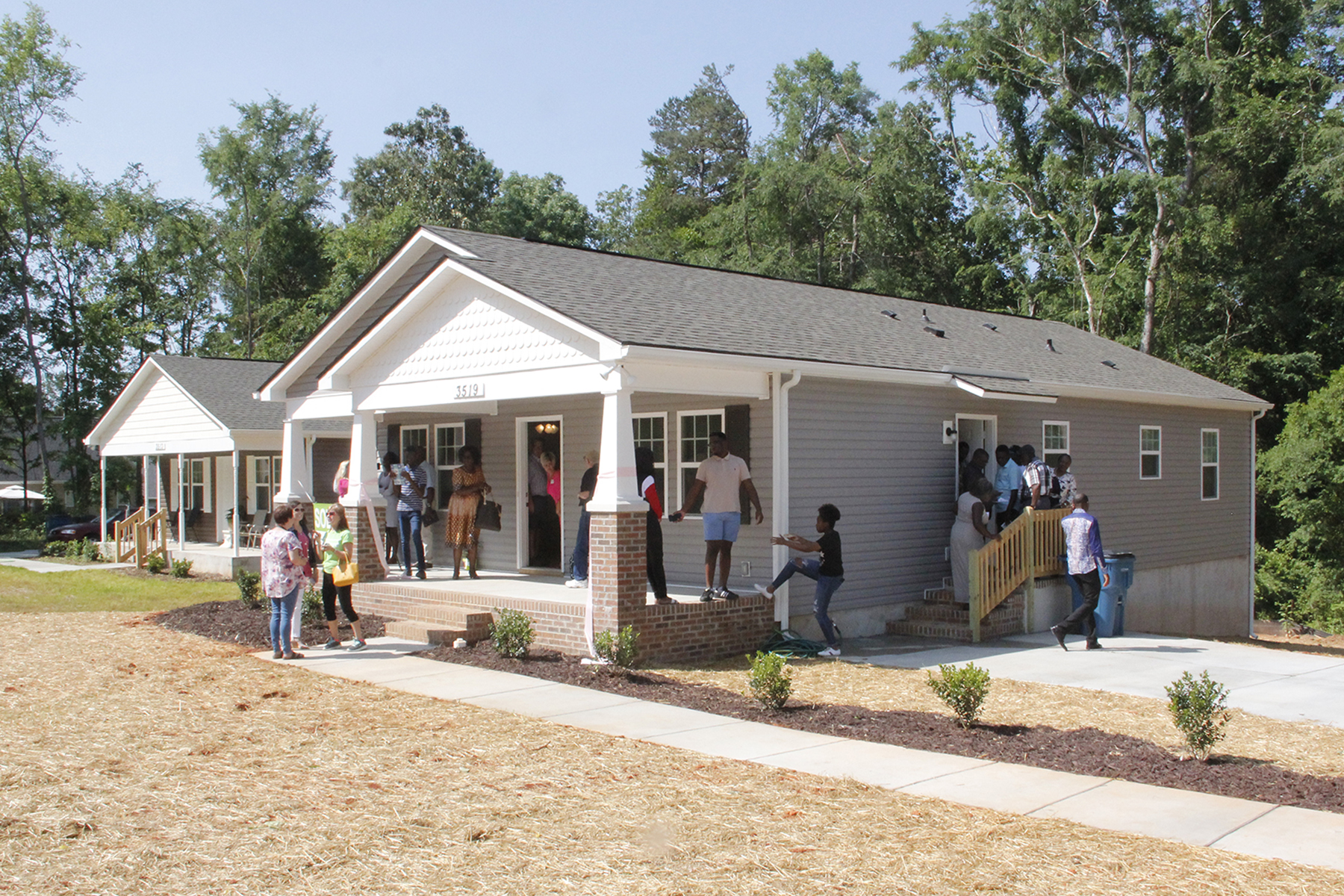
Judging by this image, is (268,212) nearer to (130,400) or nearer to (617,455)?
(130,400)

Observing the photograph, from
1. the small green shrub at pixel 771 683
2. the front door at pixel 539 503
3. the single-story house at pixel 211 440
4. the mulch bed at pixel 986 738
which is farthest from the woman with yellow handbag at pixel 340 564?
the single-story house at pixel 211 440

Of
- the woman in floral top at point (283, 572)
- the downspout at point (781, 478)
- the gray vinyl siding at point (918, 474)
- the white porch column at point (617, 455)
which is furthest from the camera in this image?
the gray vinyl siding at point (918, 474)

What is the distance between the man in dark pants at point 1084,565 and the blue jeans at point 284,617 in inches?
331

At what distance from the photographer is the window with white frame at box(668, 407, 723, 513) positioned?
13693 mm

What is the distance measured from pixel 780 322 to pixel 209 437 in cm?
1471

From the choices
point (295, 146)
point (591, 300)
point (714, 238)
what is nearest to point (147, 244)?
point (295, 146)

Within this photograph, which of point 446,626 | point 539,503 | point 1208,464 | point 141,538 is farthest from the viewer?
point 141,538

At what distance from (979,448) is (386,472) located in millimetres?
8348

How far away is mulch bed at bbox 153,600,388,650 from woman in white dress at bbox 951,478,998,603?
7.10 metres

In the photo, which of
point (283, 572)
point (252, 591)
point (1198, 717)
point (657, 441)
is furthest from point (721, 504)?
point (252, 591)

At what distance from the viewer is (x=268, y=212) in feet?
161

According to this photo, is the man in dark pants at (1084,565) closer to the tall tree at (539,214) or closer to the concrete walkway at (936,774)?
the concrete walkway at (936,774)

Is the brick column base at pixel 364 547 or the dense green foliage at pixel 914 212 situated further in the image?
the dense green foliage at pixel 914 212

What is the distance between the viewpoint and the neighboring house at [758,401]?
12133mm
